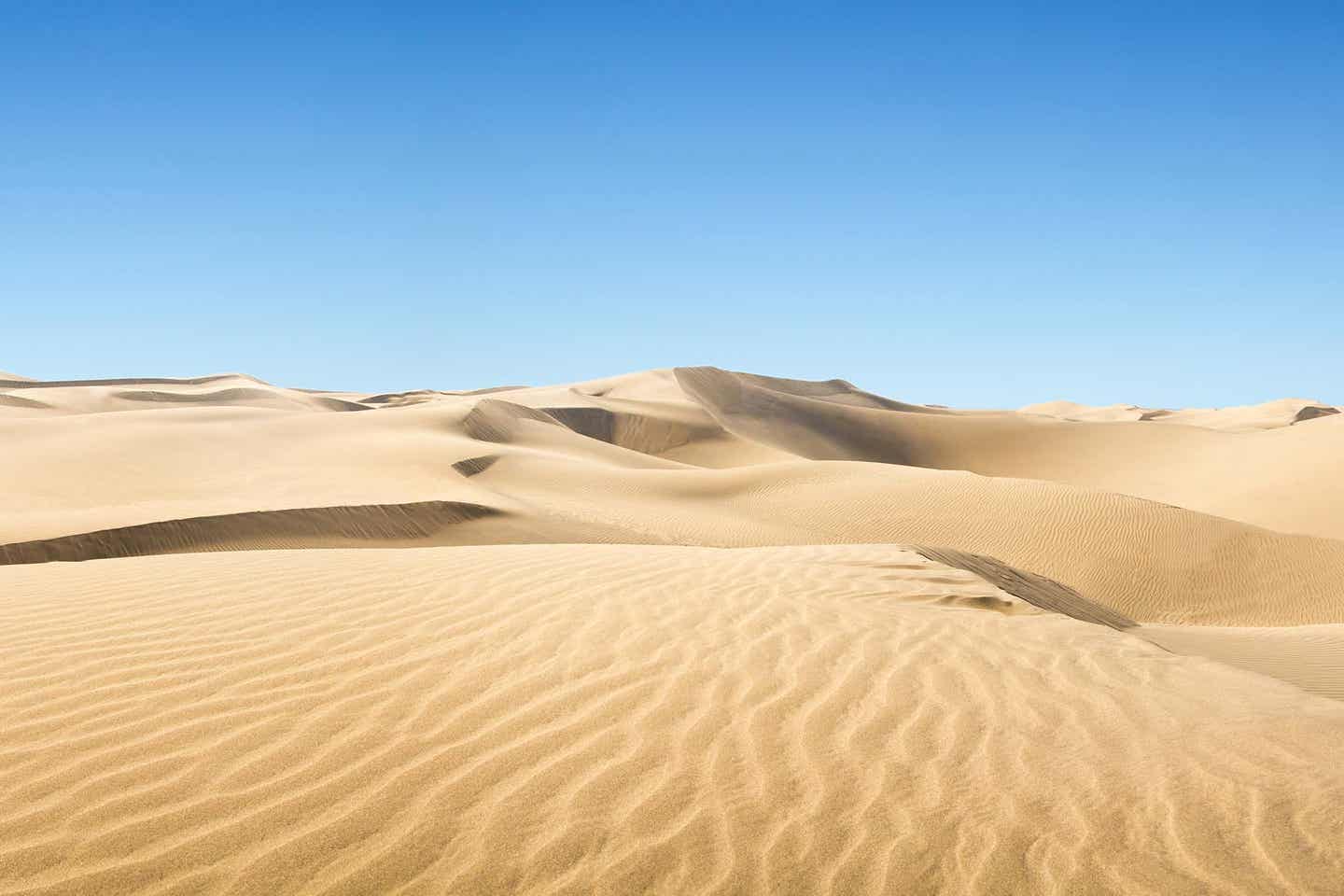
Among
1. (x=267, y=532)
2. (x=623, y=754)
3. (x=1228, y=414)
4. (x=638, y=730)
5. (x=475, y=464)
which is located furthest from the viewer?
(x=1228, y=414)

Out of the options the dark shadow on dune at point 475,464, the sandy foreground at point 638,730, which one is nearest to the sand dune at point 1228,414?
the dark shadow on dune at point 475,464

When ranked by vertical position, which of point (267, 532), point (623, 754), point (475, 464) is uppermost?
point (475, 464)

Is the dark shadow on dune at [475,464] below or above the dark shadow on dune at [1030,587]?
above

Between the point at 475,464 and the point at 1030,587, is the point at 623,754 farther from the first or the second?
the point at 475,464

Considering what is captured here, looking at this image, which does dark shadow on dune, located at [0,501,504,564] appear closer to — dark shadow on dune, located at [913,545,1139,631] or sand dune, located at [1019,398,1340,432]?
dark shadow on dune, located at [913,545,1139,631]

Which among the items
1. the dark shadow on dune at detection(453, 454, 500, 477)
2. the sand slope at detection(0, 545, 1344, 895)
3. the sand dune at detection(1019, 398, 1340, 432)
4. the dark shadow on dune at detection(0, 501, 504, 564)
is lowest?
the dark shadow on dune at detection(0, 501, 504, 564)

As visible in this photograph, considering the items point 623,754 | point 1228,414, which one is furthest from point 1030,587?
point 1228,414

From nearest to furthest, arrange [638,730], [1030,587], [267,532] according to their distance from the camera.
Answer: [638,730] → [1030,587] → [267,532]

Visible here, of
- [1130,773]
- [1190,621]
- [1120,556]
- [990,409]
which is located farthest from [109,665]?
[990,409]

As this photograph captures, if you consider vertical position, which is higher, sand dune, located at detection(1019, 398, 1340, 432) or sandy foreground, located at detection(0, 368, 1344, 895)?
sand dune, located at detection(1019, 398, 1340, 432)

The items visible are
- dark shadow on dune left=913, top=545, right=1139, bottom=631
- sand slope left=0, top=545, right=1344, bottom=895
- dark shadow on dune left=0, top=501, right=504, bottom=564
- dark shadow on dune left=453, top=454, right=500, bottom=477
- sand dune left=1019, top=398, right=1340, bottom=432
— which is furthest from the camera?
sand dune left=1019, top=398, right=1340, bottom=432

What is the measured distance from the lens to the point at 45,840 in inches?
115

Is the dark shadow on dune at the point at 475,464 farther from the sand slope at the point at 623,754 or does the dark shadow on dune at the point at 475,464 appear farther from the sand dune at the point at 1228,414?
the sand dune at the point at 1228,414

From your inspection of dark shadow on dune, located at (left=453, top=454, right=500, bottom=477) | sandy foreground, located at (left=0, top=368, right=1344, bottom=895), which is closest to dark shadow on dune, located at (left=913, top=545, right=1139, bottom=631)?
sandy foreground, located at (left=0, top=368, right=1344, bottom=895)
